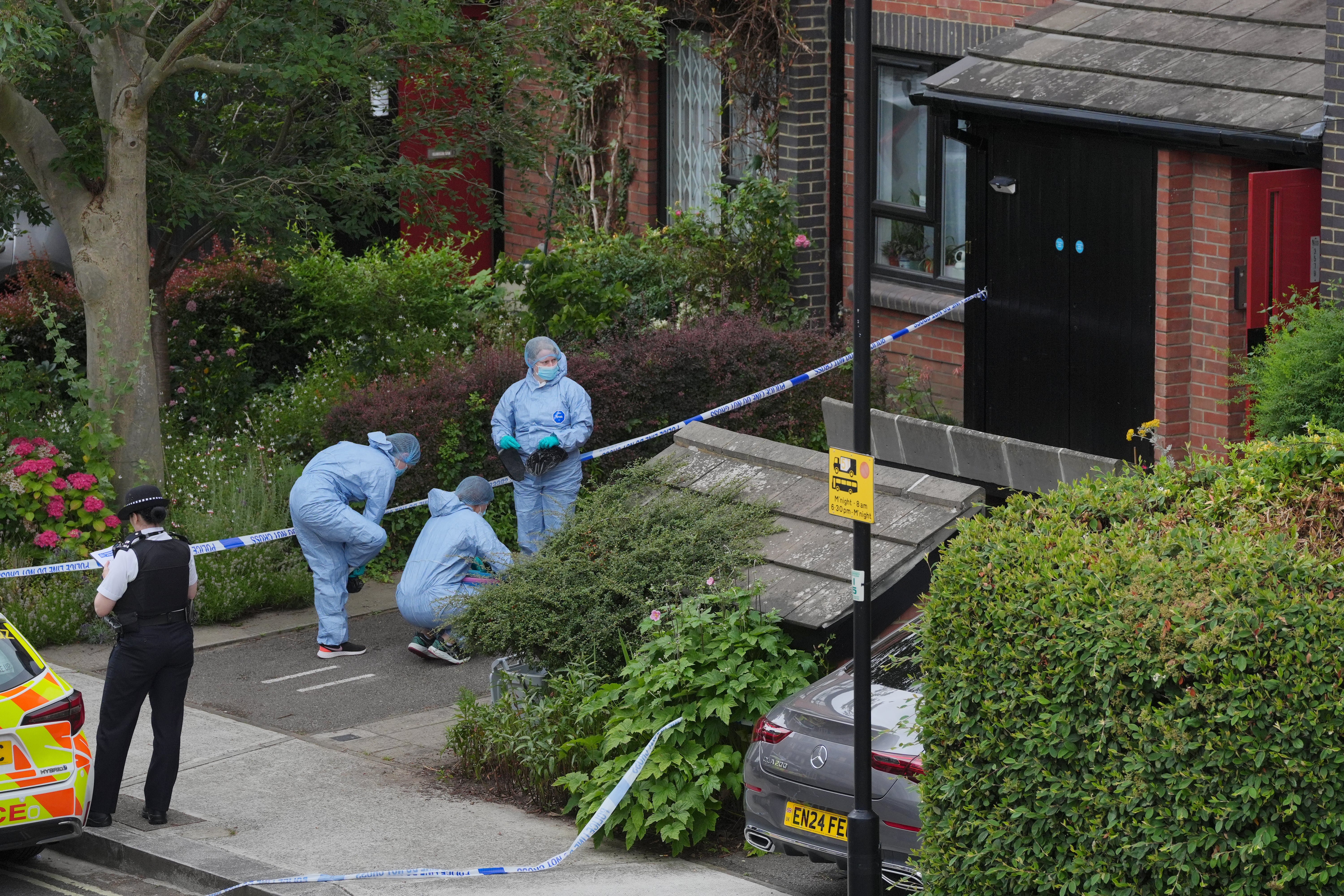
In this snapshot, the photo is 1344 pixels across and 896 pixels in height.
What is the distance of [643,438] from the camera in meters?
12.0

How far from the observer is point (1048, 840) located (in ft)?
19.4

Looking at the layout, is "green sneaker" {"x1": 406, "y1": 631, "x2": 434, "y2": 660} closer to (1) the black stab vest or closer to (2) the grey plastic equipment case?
(2) the grey plastic equipment case

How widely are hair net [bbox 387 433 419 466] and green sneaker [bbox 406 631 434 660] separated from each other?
109cm

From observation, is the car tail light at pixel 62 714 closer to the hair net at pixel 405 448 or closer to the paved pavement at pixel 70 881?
the paved pavement at pixel 70 881

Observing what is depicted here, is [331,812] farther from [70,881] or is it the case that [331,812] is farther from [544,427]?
[544,427]

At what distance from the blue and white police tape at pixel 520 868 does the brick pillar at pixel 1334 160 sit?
504cm

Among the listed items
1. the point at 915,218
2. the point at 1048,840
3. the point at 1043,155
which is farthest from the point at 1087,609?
the point at 915,218

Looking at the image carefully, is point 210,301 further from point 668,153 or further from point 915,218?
point 915,218

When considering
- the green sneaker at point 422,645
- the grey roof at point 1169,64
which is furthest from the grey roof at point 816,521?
the grey roof at point 1169,64

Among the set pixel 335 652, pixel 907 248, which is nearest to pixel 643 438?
pixel 335 652

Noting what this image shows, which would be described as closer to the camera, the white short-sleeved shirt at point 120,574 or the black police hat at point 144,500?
the white short-sleeved shirt at point 120,574

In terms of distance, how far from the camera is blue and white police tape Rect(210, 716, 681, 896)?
7332 millimetres

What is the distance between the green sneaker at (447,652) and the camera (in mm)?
10797

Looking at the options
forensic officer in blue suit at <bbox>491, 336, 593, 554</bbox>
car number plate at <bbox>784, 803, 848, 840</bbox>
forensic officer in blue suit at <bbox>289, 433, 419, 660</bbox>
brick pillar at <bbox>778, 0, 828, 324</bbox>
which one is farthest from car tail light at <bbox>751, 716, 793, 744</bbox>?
brick pillar at <bbox>778, 0, 828, 324</bbox>
